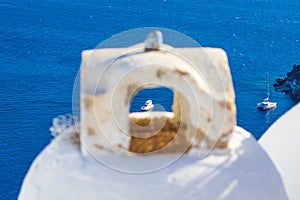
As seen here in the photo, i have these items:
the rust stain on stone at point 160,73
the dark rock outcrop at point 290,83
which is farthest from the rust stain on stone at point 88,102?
the dark rock outcrop at point 290,83

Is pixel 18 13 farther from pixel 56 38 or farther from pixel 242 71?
pixel 242 71

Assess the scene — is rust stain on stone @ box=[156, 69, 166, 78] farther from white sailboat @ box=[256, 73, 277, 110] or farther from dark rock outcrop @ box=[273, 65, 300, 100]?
dark rock outcrop @ box=[273, 65, 300, 100]

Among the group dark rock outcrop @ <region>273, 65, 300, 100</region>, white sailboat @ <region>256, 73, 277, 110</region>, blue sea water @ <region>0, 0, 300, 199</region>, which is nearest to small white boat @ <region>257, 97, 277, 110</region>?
white sailboat @ <region>256, 73, 277, 110</region>

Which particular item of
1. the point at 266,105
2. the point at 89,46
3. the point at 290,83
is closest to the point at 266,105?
the point at 266,105

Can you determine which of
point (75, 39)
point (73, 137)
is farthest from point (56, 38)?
point (73, 137)

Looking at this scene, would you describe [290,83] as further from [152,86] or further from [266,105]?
[152,86]

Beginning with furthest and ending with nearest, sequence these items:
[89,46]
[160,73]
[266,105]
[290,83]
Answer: [89,46] < [290,83] < [266,105] < [160,73]
